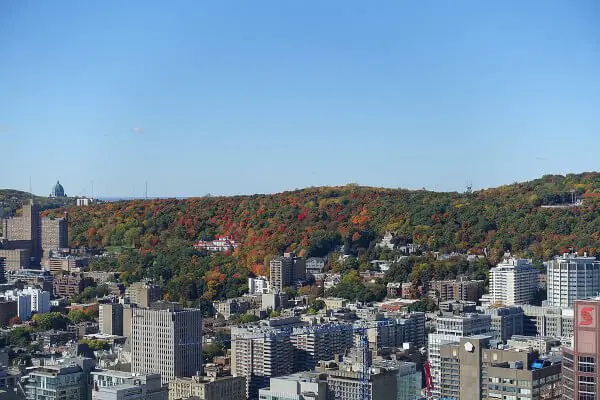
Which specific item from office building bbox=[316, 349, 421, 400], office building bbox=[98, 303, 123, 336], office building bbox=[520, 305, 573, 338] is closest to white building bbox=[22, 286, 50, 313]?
office building bbox=[98, 303, 123, 336]

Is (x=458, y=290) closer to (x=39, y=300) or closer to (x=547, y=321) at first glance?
(x=547, y=321)

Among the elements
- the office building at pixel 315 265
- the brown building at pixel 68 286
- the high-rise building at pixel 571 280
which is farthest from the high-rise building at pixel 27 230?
the high-rise building at pixel 571 280

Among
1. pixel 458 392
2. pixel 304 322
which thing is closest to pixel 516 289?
pixel 304 322

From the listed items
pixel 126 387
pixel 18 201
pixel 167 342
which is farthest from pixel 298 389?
pixel 18 201

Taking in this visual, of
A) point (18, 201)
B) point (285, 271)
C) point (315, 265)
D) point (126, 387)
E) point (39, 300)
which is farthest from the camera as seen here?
point (18, 201)

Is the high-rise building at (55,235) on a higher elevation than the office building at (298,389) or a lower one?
higher

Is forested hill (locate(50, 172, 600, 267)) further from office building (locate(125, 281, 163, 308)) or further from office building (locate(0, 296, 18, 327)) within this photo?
office building (locate(0, 296, 18, 327))

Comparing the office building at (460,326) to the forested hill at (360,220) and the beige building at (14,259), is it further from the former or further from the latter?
the beige building at (14,259)
